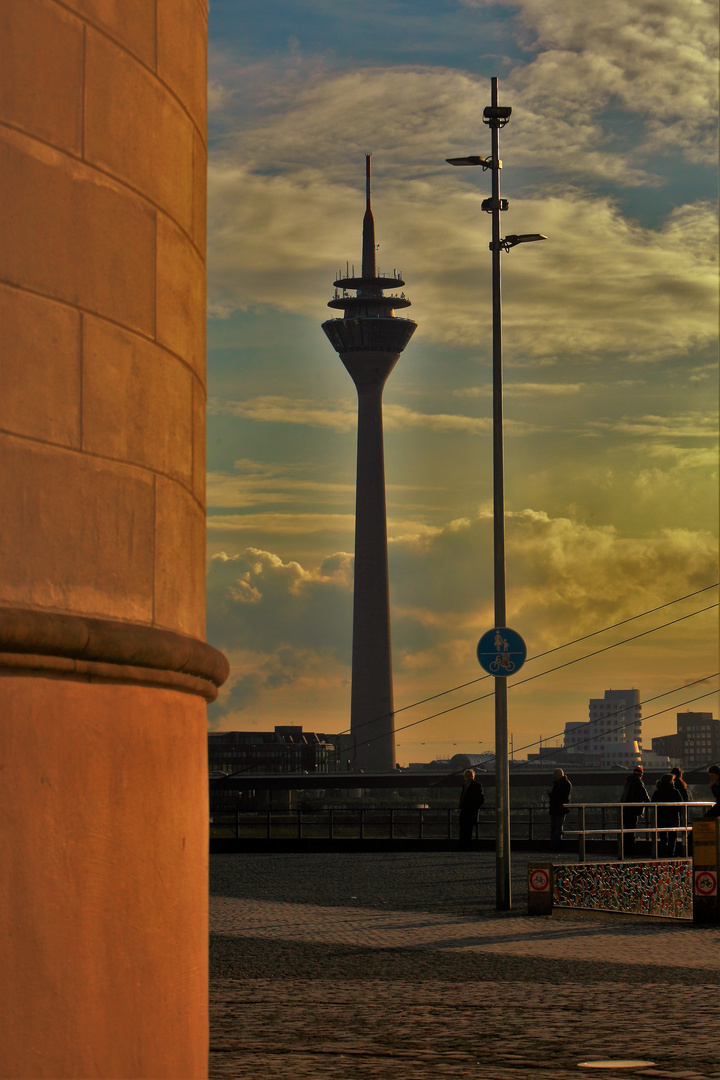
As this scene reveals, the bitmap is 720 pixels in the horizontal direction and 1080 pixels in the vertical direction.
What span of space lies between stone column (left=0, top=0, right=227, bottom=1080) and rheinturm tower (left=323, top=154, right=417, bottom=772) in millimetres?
120504

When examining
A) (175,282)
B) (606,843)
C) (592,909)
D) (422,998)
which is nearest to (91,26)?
(175,282)

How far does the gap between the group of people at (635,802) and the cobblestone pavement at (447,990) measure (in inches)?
106

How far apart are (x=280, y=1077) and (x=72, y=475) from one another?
3.91 m

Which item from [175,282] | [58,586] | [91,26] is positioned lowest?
[58,586]

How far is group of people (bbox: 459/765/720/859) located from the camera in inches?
793

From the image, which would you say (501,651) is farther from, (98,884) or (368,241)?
(368,241)

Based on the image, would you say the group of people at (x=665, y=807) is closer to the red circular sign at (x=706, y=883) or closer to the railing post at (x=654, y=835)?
the railing post at (x=654, y=835)

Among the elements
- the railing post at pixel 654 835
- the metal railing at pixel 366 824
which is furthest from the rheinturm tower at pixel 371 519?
the railing post at pixel 654 835

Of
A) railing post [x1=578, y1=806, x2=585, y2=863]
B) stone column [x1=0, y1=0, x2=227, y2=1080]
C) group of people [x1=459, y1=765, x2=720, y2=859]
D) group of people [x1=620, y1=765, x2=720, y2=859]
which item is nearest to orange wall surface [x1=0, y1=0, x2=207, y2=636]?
stone column [x1=0, y1=0, x2=227, y2=1080]

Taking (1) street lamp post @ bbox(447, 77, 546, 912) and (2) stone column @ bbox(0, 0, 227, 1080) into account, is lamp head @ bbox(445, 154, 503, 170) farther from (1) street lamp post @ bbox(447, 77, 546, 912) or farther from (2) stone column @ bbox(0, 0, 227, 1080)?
(2) stone column @ bbox(0, 0, 227, 1080)

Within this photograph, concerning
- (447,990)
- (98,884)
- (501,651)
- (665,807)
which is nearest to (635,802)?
(665,807)

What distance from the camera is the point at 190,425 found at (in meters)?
6.01

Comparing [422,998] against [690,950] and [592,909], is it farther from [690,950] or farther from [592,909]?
[592,909]

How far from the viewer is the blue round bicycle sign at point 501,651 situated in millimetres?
17500
